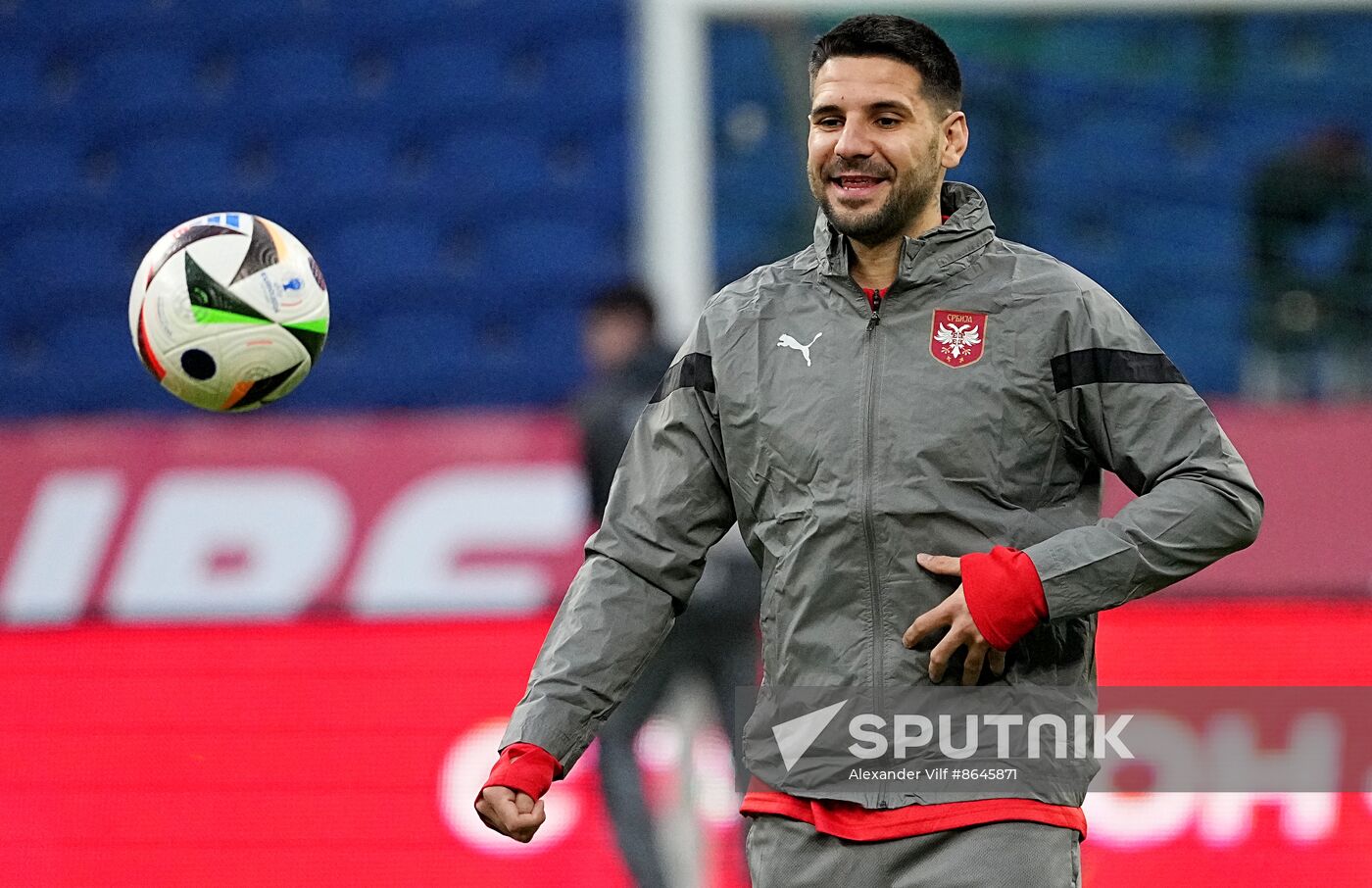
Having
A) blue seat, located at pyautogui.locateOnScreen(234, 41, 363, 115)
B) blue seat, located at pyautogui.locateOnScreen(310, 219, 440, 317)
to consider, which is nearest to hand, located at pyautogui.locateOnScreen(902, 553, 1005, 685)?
blue seat, located at pyautogui.locateOnScreen(310, 219, 440, 317)

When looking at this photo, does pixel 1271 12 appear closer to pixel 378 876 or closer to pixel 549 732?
pixel 378 876

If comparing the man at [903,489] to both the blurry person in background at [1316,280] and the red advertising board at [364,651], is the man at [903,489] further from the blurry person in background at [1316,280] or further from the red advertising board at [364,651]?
the blurry person in background at [1316,280]

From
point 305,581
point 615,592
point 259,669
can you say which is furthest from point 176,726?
point 615,592

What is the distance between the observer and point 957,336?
2.33m

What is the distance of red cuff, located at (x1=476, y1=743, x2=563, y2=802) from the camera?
229 centimetres

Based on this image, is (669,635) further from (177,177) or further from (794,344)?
(177,177)

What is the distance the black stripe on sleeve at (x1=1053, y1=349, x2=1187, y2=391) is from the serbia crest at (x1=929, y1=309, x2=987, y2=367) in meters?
0.12

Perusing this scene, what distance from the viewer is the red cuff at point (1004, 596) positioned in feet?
7.12

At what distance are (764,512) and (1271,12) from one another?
4.87 m

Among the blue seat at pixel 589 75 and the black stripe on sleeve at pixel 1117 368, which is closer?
the black stripe on sleeve at pixel 1117 368

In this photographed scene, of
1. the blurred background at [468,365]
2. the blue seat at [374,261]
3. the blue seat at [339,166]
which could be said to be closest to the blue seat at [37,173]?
the blurred background at [468,365]

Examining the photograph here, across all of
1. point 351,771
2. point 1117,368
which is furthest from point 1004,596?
point 351,771

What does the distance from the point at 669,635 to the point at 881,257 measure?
238 centimetres

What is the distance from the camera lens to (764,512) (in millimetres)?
2410
